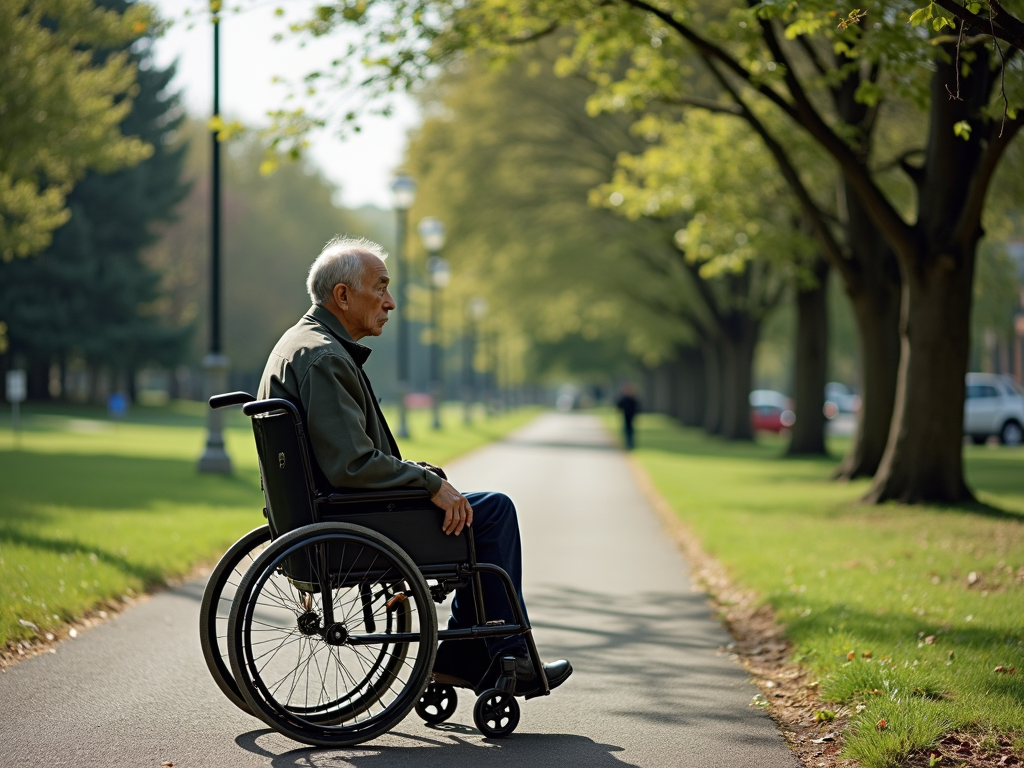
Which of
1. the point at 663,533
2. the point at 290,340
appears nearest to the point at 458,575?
the point at 290,340

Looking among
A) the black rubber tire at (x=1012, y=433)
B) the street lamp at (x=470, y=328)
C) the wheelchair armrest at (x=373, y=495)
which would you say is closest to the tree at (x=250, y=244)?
the street lamp at (x=470, y=328)

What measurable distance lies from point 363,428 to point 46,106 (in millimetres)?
16572

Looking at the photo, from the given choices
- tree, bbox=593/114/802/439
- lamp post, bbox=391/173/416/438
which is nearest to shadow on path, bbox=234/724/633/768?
tree, bbox=593/114/802/439

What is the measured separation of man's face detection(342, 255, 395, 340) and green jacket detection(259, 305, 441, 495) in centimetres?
21

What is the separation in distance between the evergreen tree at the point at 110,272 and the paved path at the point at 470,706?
37.8 m

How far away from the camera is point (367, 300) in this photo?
194 inches

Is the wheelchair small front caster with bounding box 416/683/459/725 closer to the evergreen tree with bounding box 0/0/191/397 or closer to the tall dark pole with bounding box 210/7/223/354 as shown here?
the tall dark pole with bounding box 210/7/223/354

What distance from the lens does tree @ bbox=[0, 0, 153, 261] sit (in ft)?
61.8

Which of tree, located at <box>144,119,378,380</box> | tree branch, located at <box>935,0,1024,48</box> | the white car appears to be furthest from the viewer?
tree, located at <box>144,119,378,380</box>

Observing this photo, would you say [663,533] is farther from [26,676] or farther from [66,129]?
[66,129]

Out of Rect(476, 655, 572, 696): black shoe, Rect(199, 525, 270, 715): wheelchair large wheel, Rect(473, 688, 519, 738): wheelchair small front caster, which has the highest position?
Rect(199, 525, 270, 715): wheelchair large wheel

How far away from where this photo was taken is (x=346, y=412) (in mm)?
4578

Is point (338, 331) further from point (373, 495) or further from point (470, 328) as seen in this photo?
point (470, 328)

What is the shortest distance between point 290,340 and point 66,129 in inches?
648
